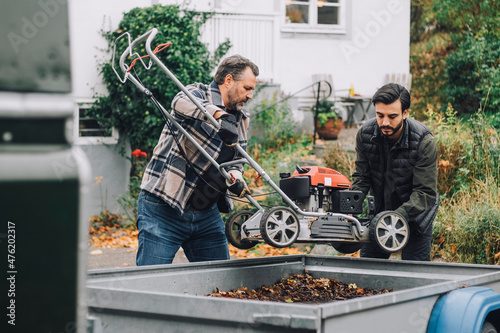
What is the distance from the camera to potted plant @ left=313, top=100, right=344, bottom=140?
40.8 feet

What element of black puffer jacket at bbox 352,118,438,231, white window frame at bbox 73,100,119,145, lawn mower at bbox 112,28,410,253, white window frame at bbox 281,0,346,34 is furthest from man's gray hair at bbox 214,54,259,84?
white window frame at bbox 281,0,346,34

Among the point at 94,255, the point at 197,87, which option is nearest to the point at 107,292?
the point at 197,87

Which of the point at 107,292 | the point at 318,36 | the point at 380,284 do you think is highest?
the point at 318,36

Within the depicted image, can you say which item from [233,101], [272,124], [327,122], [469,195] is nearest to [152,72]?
[272,124]

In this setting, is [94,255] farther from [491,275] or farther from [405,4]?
[405,4]

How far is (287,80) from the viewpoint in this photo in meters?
14.2

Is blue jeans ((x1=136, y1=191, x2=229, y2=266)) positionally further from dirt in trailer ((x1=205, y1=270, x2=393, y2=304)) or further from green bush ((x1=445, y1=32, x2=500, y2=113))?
green bush ((x1=445, y1=32, x2=500, y2=113))

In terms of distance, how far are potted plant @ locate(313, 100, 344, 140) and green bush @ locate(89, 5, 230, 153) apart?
2246mm

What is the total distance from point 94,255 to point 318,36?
7.58 m

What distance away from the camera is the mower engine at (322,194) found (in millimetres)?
4344

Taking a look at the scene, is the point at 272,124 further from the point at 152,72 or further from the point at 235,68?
the point at 235,68

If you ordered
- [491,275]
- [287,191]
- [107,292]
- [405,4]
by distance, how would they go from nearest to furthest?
[107,292]
[491,275]
[287,191]
[405,4]

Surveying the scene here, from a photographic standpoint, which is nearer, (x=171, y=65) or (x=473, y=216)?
(x=473, y=216)

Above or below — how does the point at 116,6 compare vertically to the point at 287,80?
above
